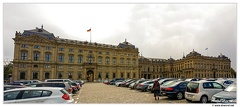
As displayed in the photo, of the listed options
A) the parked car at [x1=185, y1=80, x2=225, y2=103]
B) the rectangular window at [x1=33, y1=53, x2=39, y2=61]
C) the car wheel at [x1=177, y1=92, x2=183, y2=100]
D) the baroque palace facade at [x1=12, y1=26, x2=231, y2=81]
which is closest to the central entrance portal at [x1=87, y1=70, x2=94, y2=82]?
the baroque palace facade at [x1=12, y1=26, x2=231, y2=81]

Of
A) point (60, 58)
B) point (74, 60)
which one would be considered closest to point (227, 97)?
point (60, 58)

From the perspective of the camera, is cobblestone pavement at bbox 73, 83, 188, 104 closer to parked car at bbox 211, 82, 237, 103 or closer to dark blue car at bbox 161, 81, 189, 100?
dark blue car at bbox 161, 81, 189, 100

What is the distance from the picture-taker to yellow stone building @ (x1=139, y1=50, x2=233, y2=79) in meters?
74.8

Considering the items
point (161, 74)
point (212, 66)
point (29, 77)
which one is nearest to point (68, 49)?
point (29, 77)

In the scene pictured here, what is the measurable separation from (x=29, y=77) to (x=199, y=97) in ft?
154

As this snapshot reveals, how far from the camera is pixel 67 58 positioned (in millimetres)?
52219

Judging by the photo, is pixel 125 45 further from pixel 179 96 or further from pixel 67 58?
pixel 179 96

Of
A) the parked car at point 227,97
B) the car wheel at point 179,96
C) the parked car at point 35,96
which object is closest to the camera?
the parked car at point 35,96

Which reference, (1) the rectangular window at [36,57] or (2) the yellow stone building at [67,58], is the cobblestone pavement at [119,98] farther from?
(1) the rectangular window at [36,57]

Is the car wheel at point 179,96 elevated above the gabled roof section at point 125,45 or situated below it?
below

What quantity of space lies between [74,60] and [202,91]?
157ft

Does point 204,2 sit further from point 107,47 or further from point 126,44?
point 126,44

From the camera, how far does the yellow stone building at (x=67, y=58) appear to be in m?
45.3

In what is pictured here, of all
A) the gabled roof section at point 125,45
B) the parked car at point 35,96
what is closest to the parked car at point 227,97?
the parked car at point 35,96
